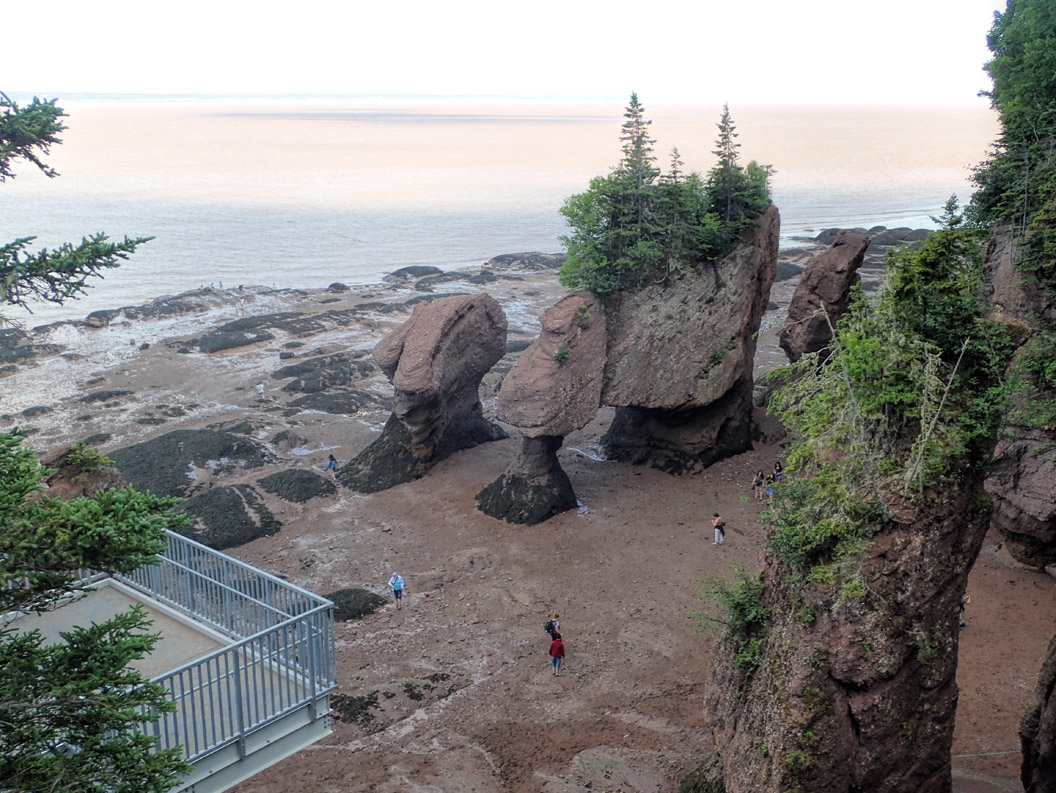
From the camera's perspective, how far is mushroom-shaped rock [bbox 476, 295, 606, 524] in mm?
32656

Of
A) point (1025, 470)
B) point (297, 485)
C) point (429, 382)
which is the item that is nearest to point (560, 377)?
point (429, 382)

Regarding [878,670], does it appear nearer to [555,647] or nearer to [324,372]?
[555,647]

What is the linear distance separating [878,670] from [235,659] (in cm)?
986

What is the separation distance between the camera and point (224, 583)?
1617cm

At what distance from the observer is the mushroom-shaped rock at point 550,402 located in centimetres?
3266

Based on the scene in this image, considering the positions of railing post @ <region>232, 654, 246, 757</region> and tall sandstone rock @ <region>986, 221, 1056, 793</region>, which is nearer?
railing post @ <region>232, 654, 246, 757</region>

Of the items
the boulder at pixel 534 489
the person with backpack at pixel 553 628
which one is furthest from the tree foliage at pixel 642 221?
the person with backpack at pixel 553 628

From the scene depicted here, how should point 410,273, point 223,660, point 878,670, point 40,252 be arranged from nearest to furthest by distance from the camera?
1. point 40,252
2. point 878,670
3. point 223,660
4. point 410,273

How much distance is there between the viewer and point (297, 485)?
3697 cm

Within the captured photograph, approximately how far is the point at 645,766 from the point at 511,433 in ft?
75.5

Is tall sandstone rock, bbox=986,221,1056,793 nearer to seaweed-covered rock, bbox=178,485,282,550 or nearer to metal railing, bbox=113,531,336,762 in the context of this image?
metal railing, bbox=113,531,336,762

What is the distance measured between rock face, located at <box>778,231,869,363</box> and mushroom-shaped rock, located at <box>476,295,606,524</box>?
760 centimetres

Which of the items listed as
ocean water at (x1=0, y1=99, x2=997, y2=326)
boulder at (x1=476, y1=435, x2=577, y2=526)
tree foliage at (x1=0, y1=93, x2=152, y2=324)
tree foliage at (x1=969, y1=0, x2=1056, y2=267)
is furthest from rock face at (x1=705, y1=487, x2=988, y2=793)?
ocean water at (x1=0, y1=99, x2=997, y2=326)

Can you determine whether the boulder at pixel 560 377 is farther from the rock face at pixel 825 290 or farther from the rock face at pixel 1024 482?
the rock face at pixel 1024 482
